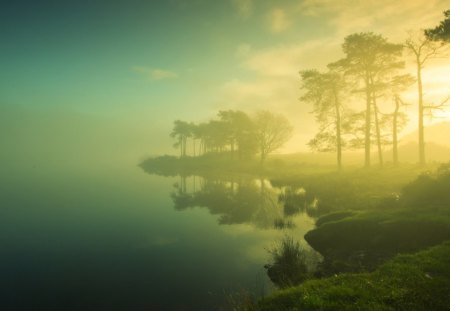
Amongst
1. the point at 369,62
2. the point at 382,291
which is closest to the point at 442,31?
the point at 369,62

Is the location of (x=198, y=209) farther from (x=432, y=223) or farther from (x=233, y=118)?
(x=233, y=118)

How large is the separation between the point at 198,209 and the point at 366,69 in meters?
30.1

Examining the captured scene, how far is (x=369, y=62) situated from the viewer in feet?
130

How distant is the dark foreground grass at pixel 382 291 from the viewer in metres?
8.48

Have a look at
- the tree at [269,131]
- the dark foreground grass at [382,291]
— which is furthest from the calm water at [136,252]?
the tree at [269,131]

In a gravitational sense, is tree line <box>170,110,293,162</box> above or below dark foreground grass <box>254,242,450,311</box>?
above

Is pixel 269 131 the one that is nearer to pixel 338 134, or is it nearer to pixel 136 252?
pixel 338 134

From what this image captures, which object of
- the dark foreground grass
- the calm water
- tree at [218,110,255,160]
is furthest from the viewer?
tree at [218,110,255,160]

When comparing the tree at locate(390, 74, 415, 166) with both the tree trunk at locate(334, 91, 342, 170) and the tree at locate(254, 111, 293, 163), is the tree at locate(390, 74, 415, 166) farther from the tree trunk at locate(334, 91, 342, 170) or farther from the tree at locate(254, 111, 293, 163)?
the tree at locate(254, 111, 293, 163)

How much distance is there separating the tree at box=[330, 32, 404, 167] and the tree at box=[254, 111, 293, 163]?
3559 cm

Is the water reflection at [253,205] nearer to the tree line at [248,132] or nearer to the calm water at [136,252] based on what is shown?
the calm water at [136,252]

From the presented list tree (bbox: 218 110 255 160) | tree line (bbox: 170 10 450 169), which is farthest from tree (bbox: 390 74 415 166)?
tree (bbox: 218 110 255 160)

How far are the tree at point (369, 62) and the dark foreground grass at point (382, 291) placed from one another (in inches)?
1344

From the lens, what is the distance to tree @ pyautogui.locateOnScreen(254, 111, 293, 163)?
77000 millimetres
